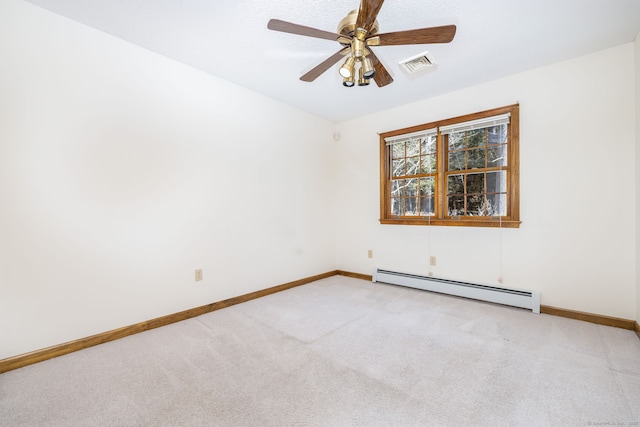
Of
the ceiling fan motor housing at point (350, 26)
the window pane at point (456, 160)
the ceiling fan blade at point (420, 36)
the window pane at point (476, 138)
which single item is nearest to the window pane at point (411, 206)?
the window pane at point (456, 160)

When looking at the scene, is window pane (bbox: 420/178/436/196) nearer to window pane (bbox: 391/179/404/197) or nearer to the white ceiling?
window pane (bbox: 391/179/404/197)

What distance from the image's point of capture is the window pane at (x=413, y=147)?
3694 mm

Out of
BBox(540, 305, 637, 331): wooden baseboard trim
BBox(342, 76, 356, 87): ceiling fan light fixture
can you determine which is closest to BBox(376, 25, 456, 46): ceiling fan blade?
BBox(342, 76, 356, 87): ceiling fan light fixture

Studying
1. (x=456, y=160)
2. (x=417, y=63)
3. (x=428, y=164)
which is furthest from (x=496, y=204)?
(x=417, y=63)

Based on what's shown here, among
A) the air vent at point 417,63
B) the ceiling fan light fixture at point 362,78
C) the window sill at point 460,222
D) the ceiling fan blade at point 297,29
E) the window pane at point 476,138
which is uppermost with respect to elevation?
the air vent at point 417,63

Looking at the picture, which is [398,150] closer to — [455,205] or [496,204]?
[455,205]

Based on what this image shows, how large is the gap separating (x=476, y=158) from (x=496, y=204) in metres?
0.58

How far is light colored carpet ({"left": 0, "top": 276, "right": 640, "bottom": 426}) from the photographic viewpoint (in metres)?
1.41

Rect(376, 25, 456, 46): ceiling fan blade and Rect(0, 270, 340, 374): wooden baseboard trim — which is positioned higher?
Rect(376, 25, 456, 46): ceiling fan blade

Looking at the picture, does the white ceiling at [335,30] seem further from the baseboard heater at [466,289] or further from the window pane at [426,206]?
the baseboard heater at [466,289]

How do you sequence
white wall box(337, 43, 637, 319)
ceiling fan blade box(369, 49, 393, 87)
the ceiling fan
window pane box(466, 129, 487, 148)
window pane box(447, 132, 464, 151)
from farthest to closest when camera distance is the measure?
window pane box(447, 132, 464, 151)
window pane box(466, 129, 487, 148)
white wall box(337, 43, 637, 319)
ceiling fan blade box(369, 49, 393, 87)
the ceiling fan

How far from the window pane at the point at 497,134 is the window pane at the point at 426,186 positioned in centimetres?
78

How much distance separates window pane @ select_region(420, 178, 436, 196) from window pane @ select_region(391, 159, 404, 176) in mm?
323

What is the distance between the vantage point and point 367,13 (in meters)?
1.54
